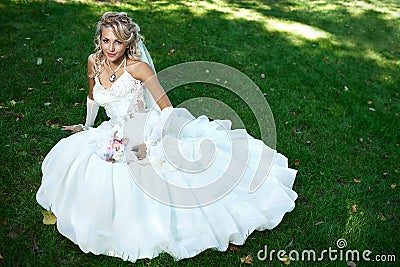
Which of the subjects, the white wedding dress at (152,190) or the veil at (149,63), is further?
the veil at (149,63)

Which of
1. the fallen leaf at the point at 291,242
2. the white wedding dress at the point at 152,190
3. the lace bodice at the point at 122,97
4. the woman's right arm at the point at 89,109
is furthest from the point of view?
the woman's right arm at the point at 89,109

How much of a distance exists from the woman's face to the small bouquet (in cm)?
70

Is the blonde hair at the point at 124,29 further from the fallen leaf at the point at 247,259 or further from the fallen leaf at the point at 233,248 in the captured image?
the fallen leaf at the point at 247,259

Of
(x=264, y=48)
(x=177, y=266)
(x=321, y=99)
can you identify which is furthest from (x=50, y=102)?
(x=264, y=48)

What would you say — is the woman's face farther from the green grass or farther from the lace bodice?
the green grass

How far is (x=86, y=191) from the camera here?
3137mm

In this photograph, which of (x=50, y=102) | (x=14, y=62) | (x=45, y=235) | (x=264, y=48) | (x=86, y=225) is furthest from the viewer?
(x=264, y=48)

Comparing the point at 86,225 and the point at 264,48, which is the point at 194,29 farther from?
the point at 86,225

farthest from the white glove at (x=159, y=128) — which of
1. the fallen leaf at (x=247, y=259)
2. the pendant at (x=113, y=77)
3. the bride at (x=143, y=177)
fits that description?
the fallen leaf at (x=247, y=259)

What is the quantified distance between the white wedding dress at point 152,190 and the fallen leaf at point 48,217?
47 millimetres

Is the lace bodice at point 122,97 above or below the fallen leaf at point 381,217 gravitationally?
above

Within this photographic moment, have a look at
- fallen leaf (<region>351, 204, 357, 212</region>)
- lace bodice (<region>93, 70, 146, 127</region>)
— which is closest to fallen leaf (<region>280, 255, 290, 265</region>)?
fallen leaf (<region>351, 204, 357, 212</region>)

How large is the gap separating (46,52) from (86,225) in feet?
13.9

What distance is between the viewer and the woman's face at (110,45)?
3445 mm
